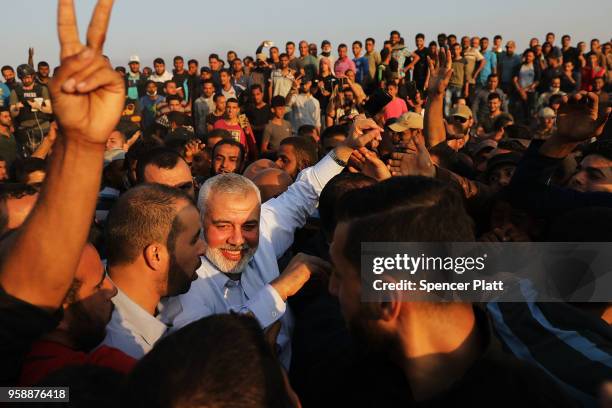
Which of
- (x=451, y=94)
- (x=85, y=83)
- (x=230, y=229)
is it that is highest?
(x=85, y=83)

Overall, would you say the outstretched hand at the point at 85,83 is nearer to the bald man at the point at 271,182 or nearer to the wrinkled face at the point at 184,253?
the wrinkled face at the point at 184,253

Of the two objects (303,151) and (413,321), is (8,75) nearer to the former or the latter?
(303,151)

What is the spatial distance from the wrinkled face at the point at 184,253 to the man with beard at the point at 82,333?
1.38ft

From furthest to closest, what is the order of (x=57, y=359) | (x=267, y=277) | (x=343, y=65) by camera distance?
(x=343, y=65), (x=267, y=277), (x=57, y=359)

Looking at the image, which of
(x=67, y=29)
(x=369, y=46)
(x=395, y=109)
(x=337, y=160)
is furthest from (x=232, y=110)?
(x=67, y=29)

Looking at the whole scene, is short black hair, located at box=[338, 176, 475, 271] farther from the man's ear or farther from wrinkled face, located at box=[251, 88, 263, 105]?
wrinkled face, located at box=[251, 88, 263, 105]

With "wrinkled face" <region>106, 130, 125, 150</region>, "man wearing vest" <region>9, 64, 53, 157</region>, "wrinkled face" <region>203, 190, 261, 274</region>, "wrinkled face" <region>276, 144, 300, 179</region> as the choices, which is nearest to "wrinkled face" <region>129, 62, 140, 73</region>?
"man wearing vest" <region>9, 64, 53, 157</region>

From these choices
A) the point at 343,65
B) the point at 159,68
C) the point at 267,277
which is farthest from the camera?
the point at 343,65

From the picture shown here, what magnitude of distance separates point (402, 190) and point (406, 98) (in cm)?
1149

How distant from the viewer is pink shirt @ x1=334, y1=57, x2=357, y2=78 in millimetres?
14302

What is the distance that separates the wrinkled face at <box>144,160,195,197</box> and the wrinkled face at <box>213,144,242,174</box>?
5.62ft

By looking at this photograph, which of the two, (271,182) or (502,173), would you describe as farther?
(502,173)

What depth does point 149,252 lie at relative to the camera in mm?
2729

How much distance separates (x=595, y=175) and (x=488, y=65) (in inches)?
495
